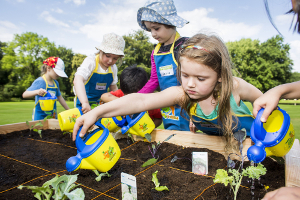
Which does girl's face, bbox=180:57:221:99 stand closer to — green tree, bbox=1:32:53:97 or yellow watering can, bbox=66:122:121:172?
yellow watering can, bbox=66:122:121:172

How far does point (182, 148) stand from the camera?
1617 millimetres

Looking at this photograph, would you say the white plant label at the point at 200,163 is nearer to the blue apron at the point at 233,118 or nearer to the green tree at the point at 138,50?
the blue apron at the point at 233,118

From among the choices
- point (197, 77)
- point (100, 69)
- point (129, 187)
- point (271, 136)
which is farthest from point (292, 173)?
point (100, 69)

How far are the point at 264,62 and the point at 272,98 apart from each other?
88.2 feet

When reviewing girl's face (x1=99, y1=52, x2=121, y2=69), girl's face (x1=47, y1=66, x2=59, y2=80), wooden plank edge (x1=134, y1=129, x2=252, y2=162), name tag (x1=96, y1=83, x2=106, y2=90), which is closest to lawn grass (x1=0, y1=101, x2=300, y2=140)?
wooden plank edge (x1=134, y1=129, x2=252, y2=162)

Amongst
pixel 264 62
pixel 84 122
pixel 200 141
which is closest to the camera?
pixel 84 122

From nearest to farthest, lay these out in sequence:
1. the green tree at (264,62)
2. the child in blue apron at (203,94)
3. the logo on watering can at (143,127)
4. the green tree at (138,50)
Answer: the child in blue apron at (203,94) → the logo on watering can at (143,127) → the green tree at (264,62) → the green tree at (138,50)

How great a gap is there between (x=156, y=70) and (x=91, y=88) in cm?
104

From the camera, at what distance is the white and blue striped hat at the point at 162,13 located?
1.93 m

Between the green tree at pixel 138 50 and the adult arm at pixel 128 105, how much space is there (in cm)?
2382

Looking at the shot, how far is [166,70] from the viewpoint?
Answer: 2123mm

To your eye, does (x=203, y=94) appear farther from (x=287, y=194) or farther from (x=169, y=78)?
(x=169, y=78)

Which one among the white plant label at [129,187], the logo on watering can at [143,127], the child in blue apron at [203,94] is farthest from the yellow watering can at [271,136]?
the logo on watering can at [143,127]

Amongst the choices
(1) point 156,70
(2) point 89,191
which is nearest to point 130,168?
(2) point 89,191
